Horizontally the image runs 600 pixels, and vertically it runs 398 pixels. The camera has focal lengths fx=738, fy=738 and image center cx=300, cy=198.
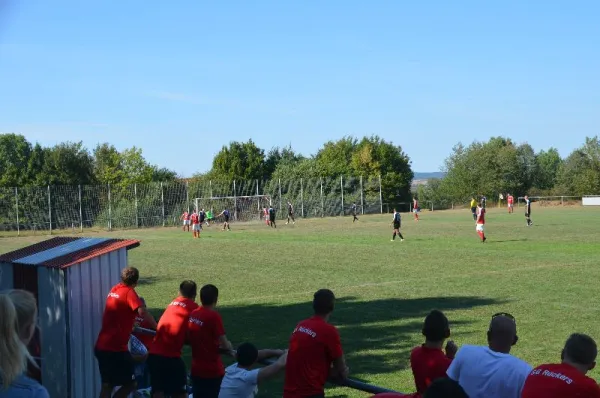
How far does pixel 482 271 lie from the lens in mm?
20953

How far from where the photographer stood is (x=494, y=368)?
4.49 m

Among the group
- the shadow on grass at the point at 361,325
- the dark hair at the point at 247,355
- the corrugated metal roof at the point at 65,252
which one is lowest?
the shadow on grass at the point at 361,325

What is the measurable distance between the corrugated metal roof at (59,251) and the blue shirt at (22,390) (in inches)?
169

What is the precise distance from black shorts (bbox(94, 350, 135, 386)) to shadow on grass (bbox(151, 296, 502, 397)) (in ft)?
7.30

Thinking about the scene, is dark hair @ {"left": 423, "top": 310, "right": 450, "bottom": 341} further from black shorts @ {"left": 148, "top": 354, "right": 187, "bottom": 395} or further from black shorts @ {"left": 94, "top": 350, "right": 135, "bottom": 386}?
black shorts @ {"left": 94, "top": 350, "right": 135, "bottom": 386}

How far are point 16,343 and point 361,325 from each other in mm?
10629

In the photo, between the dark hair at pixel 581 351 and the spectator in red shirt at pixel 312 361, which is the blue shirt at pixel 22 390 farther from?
the dark hair at pixel 581 351

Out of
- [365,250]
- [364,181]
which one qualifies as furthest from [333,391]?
[364,181]

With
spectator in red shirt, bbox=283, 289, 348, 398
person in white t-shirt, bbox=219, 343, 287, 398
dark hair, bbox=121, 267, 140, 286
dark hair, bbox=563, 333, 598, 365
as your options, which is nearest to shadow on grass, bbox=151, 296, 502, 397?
dark hair, bbox=121, 267, 140, 286

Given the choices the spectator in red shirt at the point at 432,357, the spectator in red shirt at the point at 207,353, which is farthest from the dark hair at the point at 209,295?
the spectator in red shirt at the point at 432,357

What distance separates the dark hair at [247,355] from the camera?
17.9 feet

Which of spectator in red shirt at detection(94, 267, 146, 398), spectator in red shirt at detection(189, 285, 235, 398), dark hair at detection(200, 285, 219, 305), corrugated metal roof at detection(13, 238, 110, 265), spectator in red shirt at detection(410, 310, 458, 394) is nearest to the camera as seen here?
spectator in red shirt at detection(410, 310, 458, 394)

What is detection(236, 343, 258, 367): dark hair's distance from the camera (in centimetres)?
545

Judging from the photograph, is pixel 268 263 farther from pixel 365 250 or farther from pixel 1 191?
pixel 1 191
